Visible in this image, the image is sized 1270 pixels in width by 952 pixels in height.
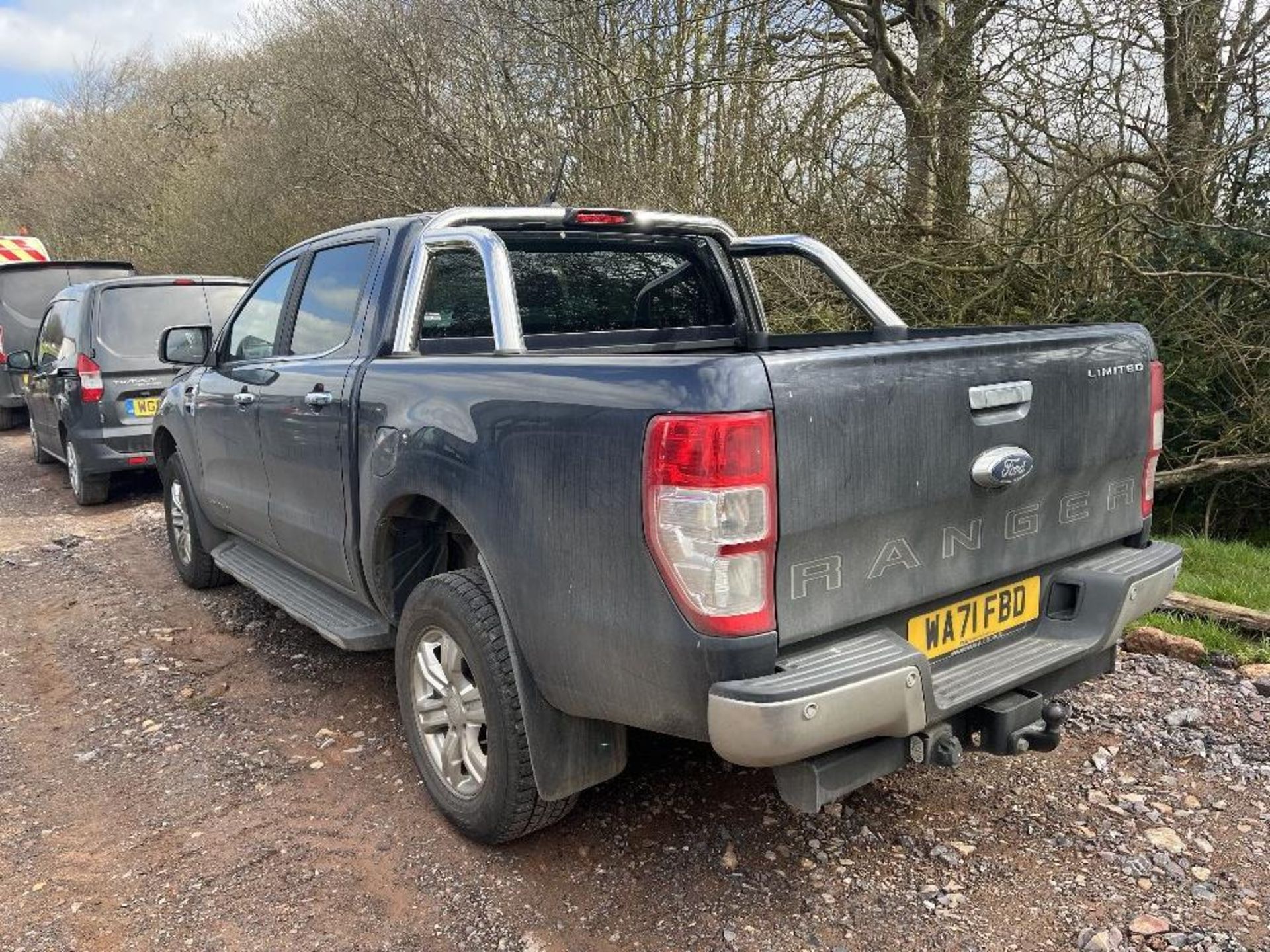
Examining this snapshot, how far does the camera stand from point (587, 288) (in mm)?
3861

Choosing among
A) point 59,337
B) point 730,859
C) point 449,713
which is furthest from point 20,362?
point 730,859

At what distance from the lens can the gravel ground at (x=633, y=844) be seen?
2.54m

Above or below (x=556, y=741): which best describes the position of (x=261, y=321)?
above

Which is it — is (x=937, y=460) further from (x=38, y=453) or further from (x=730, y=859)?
(x=38, y=453)

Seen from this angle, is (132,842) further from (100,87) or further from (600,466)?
(100,87)

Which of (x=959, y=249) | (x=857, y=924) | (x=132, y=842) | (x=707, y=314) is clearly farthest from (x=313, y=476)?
(x=959, y=249)

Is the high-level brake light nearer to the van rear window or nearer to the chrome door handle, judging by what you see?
the chrome door handle

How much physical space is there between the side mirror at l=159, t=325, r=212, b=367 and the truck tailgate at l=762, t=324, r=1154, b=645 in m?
3.98

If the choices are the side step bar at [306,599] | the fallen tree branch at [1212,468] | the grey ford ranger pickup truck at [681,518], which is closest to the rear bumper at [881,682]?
the grey ford ranger pickup truck at [681,518]

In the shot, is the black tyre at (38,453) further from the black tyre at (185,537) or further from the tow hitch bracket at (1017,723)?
the tow hitch bracket at (1017,723)

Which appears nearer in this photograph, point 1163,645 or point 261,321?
point 1163,645

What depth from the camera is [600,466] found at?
223 centimetres

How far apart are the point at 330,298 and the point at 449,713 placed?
1905 millimetres

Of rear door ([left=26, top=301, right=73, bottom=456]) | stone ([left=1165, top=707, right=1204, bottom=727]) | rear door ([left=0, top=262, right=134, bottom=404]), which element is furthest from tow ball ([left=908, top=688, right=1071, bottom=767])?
rear door ([left=0, top=262, right=134, bottom=404])
